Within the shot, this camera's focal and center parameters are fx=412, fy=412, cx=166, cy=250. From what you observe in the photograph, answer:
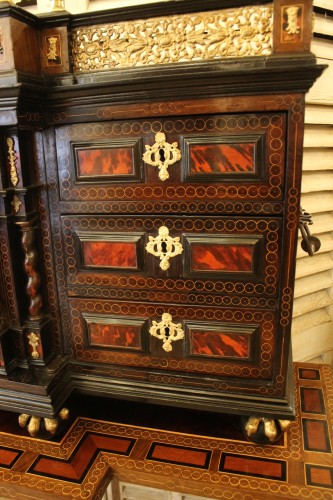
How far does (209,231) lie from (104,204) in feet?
0.89

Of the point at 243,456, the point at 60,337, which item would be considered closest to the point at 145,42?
the point at 60,337

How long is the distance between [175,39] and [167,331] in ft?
2.30

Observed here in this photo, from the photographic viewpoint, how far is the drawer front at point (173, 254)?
3.18ft

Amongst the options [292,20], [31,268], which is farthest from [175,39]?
[31,268]

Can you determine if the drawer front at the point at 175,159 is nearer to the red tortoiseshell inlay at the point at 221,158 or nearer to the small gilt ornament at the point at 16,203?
the red tortoiseshell inlay at the point at 221,158

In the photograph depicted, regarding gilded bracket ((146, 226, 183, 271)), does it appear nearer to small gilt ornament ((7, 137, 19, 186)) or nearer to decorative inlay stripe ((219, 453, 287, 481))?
small gilt ornament ((7, 137, 19, 186))

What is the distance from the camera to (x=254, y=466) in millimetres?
1044

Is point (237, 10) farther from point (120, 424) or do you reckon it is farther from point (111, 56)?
point (120, 424)

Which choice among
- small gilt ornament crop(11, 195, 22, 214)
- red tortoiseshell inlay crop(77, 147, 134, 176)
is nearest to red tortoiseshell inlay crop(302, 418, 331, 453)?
red tortoiseshell inlay crop(77, 147, 134, 176)

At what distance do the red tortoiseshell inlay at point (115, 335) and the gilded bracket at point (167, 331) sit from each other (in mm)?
47

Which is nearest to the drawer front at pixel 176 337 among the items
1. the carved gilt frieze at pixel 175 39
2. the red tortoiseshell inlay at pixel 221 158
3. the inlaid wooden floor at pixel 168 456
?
the inlaid wooden floor at pixel 168 456

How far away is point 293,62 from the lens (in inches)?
33.2

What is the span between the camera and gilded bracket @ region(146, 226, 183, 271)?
3.31ft

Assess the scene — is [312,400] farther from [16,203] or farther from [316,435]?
[16,203]
